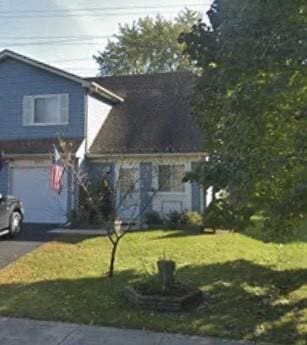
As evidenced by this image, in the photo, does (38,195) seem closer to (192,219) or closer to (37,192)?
(37,192)

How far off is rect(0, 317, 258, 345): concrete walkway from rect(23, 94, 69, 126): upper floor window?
1461cm

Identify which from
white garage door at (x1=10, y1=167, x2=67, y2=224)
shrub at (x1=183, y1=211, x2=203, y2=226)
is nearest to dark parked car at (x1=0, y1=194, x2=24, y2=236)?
white garage door at (x1=10, y1=167, x2=67, y2=224)

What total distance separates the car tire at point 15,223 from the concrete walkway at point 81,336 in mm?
9311

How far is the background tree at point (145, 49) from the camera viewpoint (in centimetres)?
4544

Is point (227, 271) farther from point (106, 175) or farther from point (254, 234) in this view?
point (106, 175)

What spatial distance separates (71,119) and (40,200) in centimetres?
342

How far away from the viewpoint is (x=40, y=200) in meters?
21.9

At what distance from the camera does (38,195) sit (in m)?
22.0

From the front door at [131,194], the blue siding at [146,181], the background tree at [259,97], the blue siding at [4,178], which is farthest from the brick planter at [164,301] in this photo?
the blue siding at [4,178]

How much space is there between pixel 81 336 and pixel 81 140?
1444cm

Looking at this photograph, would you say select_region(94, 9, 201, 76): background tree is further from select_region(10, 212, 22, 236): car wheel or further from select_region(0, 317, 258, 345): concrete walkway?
select_region(0, 317, 258, 345): concrete walkway

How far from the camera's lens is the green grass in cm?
830

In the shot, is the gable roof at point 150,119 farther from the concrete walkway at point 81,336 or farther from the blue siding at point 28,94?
the concrete walkway at point 81,336

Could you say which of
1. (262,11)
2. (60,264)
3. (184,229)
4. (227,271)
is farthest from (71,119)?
(262,11)
